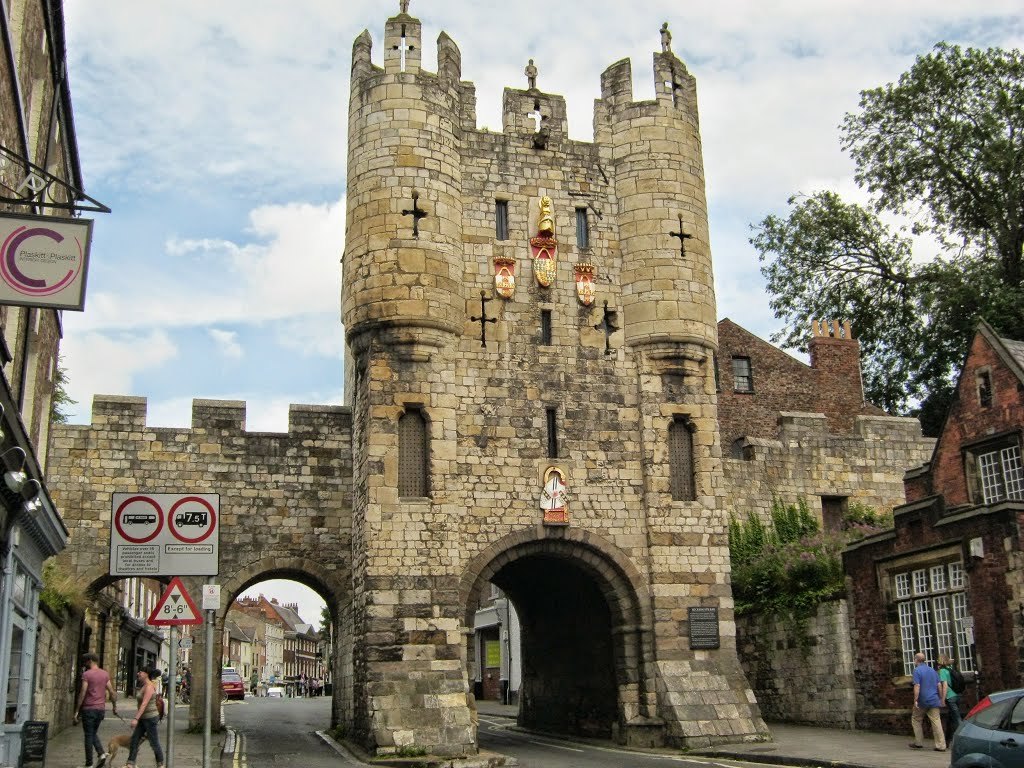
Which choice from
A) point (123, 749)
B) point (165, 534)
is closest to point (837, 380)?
point (123, 749)

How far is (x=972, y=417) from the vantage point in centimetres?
2148

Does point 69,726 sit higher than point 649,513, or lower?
lower

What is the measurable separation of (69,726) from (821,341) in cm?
2436

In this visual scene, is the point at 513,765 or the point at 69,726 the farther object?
the point at 69,726

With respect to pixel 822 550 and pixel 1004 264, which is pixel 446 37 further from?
pixel 1004 264

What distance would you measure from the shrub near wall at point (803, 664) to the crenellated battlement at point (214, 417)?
9.79 metres

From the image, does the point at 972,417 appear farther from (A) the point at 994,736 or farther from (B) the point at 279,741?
(B) the point at 279,741

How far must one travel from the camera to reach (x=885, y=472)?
27.6 metres

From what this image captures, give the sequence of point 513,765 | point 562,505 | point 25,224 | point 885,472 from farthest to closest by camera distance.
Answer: point 885,472, point 562,505, point 513,765, point 25,224

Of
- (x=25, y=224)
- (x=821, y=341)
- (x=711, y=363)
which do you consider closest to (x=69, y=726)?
(x=711, y=363)

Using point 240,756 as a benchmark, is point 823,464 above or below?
above

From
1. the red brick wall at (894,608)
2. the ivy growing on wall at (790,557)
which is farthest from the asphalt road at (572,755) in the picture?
the ivy growing on wall at (790,557)

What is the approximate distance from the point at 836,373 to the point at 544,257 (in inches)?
658

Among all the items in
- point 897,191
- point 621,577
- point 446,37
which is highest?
point 897,191
